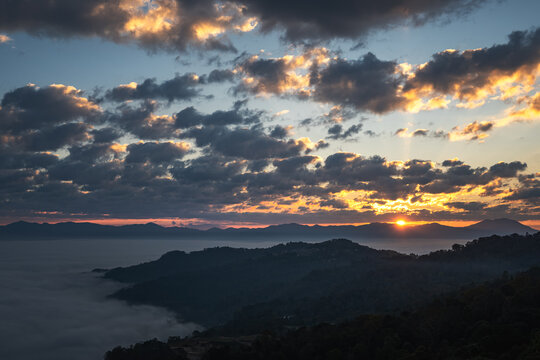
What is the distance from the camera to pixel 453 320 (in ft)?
331

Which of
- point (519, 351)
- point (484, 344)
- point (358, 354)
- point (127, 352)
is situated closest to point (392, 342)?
point (358, 354)

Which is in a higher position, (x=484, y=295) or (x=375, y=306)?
(x=484, y=295)

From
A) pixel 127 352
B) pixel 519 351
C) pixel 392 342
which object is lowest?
pixel 127 352

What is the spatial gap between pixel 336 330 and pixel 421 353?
124 ft

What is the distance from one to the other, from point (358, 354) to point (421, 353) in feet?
52.5

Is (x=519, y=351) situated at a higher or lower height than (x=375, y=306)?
higher

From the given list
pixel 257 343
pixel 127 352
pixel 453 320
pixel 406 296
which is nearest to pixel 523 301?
pixel 453 320

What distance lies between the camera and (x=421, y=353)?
3073 inches

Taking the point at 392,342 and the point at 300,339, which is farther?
the point at 300,339

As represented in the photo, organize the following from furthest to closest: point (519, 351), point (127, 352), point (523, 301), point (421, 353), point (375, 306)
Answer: point (375, 306), point (127, 352), point (523, 301), point (421, 353), point (519, 351)

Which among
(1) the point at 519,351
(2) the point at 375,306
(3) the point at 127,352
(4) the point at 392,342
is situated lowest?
(3) the point at 127,352

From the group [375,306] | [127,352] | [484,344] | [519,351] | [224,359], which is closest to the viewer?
[519,351]

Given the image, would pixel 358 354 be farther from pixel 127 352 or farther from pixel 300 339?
pixel 127 352

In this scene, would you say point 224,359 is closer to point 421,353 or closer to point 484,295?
point 421,353
